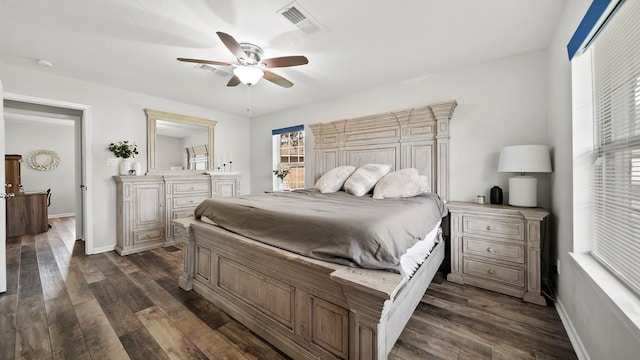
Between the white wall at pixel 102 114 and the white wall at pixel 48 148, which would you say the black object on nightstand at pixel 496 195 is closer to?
the white wall at pixel 102 114

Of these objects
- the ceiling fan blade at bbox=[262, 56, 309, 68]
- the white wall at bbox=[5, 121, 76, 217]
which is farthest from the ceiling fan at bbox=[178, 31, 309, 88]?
the white wall at bbox=[5, 121, 76, 217]

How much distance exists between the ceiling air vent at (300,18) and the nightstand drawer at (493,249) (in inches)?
96.4

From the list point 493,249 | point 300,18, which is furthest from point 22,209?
point 493,249

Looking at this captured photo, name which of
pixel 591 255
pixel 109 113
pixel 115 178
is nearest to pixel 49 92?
pixel 109 113

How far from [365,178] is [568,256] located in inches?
72.1

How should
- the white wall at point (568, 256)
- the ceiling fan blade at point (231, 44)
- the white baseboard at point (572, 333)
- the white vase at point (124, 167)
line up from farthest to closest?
the white vase at point (124, 167) < the ceiling fan blade at point (231, 44) < the white baseboard at point (572, 333) < the white wall at point (568, 256)

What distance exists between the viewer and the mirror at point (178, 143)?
12.4 feet

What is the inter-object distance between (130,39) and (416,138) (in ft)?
10.6

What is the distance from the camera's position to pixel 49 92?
9.68 ft

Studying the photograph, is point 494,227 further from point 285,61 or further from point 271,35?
point 271,35

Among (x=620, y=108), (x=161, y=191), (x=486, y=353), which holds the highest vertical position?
(x=620, y=108)

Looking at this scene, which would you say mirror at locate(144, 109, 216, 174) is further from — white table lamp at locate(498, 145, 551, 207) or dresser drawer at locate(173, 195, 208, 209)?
white table lamp at locate(498, 145, 551, 207)

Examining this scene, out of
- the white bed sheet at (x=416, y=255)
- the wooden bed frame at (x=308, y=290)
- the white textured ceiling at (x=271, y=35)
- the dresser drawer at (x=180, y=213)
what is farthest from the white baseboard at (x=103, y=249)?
the white bed sheet at (x=416, y=255)

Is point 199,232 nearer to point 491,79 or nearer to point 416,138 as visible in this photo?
point 416,138
